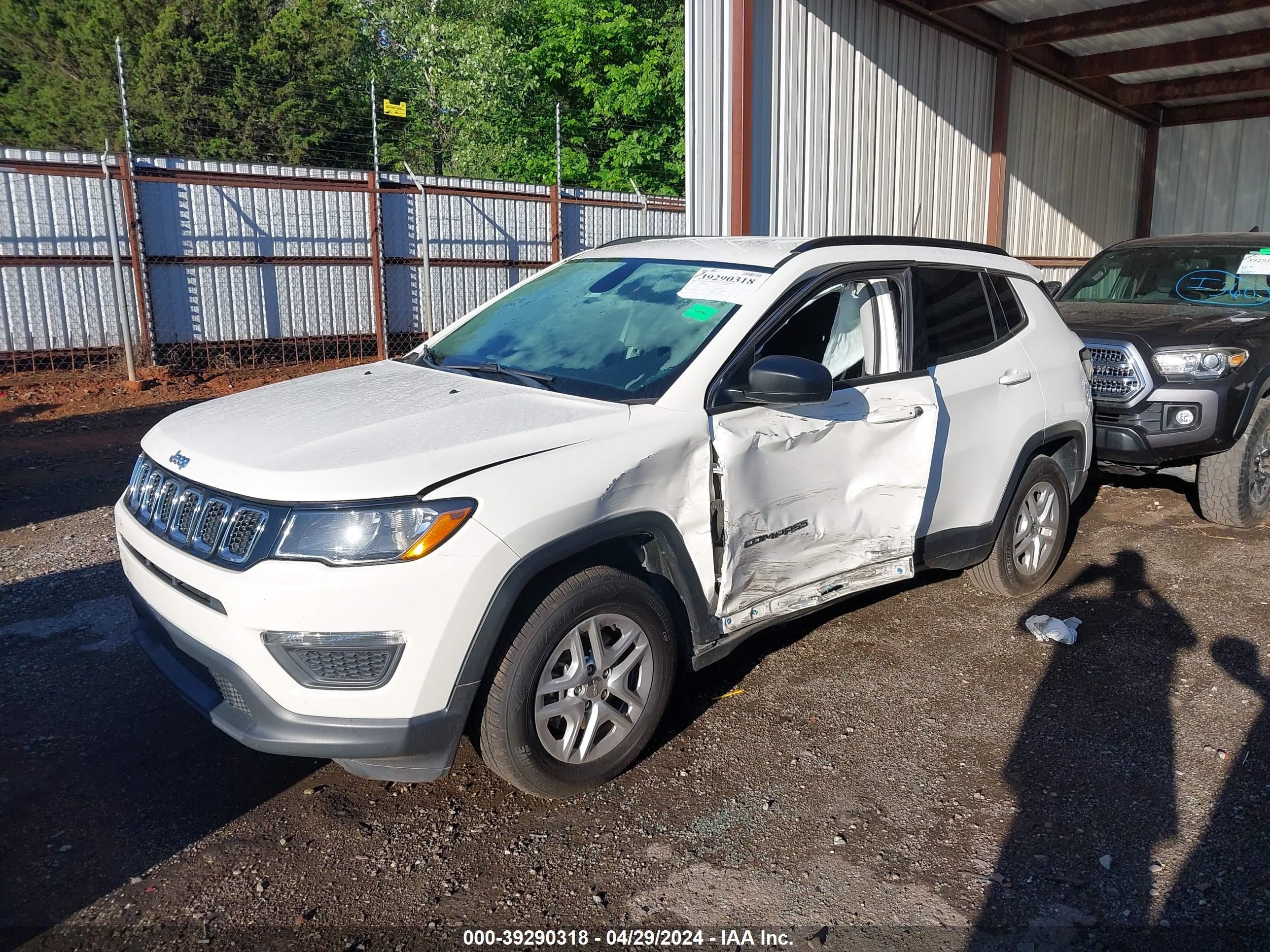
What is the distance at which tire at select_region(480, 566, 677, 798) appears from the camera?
301 centimetres

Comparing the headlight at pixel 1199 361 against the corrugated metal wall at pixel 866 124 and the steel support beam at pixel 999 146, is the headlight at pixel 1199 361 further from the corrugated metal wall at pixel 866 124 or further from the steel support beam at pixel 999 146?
the steel support beam at pixel 999 146

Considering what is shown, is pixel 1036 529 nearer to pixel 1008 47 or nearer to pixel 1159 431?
pixel 1159 431

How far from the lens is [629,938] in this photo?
271 centimetres

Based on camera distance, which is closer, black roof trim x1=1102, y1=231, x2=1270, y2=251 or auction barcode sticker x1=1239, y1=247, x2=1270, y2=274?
auction barcode sticker x1=1239, y1=247, x2=1270, y2=274

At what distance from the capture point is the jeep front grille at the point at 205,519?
2.81 m

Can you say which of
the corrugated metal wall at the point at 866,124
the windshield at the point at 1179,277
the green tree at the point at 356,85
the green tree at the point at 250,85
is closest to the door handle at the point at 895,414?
the windshield at the point at 1179,277

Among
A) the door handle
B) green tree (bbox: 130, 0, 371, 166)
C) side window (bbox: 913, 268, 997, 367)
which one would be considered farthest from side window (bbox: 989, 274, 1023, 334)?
green tree (bbox: 130, 0, 371, 166)

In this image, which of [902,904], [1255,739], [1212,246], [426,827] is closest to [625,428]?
[426,827]

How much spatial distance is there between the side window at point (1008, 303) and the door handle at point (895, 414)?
3.78 feet

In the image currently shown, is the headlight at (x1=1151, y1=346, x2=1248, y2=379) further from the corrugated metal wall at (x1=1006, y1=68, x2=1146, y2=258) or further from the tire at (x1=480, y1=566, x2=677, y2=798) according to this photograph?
the corrugated metal wall at (x1=1006, y1=68, x2=1146, y2=258)

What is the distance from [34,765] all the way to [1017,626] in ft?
13.7

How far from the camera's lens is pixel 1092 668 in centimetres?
441

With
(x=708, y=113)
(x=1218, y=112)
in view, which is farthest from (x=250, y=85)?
(x=1218, y=112)

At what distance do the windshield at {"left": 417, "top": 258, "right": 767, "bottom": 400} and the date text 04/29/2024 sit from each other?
1.66 m
